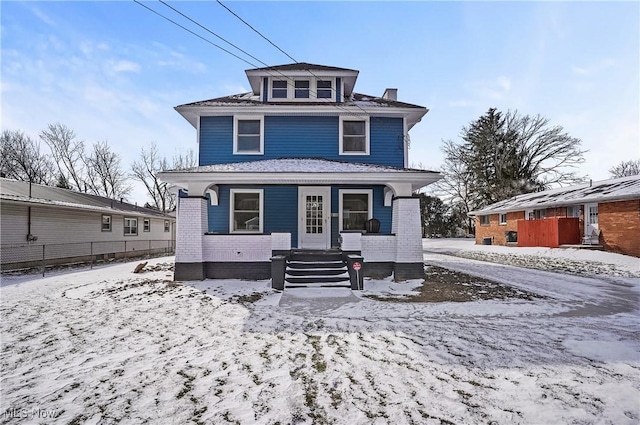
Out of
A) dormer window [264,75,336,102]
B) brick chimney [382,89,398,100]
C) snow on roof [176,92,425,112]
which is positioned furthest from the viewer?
brick chimney [382,89,398,100]

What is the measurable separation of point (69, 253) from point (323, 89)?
46.5 feet

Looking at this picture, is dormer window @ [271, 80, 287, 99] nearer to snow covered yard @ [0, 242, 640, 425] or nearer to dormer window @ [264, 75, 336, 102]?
dormer window @ [264, 75, 336, 102]

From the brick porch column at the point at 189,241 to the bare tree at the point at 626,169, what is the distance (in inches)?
2091

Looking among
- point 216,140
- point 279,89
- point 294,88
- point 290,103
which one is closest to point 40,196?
point 216,140

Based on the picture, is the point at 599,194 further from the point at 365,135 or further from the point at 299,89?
the point at 299,89

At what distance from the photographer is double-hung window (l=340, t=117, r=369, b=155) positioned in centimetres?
1174

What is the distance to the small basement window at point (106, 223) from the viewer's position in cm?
1727

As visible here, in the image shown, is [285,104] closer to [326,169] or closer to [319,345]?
[326,169]

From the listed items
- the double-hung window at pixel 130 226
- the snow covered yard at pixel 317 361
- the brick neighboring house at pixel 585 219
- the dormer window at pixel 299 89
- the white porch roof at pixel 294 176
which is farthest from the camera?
the double-hung window at pixel 130 226

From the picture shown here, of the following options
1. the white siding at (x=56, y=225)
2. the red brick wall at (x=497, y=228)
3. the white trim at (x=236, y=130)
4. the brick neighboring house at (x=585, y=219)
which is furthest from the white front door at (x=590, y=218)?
the white siding at (x=56, y=225)

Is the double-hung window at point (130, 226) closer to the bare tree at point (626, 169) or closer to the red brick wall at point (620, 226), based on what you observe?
the red brick wall at point (620, 226)

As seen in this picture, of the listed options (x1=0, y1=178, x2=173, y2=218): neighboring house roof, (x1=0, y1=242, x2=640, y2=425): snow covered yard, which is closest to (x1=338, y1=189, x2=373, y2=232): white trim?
(x1=0, y1=242, x2=640, y2=425): snow covered yard

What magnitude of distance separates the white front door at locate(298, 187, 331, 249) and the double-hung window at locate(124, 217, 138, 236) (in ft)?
45.7

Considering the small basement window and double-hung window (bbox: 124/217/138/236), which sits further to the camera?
double-hung window (bbox: 124/217/138/236)
